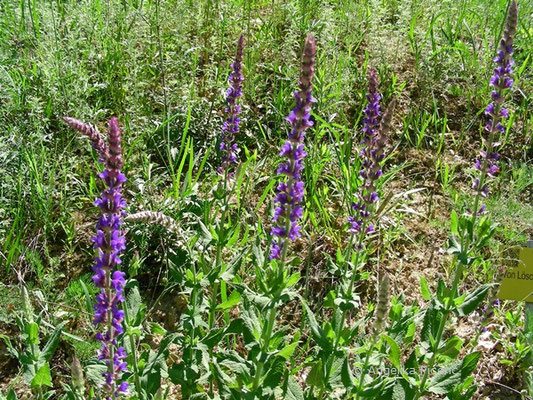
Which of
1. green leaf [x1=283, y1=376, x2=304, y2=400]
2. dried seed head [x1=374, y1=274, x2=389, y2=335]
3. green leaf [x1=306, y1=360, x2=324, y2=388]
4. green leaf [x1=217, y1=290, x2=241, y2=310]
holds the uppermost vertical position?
dried seed head [x1=374, y1=274, x2=389, y2=335]

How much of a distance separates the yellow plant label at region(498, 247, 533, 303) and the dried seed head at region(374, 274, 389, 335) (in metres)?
1.34

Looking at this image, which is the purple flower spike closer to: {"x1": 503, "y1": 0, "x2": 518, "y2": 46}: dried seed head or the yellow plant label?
{"x1": 503, "y1": 0, "x2": 518, "y2": 46}: dried seed head

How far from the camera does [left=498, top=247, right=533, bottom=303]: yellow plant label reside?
348 centimetres

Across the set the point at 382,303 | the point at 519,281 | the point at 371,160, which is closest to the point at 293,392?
the point at 382,303

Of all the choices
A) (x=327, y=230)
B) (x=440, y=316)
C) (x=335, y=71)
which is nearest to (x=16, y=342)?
(x=327, y=230)

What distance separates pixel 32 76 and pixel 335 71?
9.07ft

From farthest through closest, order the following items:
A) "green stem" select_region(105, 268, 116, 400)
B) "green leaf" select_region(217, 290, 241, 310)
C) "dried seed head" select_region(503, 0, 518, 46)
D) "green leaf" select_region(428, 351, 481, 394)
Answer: "green leaf" select_region(217, 290, 241, 310), "green leaf" select_region(428, 351, 481, 394), "dried seed head" select_region(503, 0, 518, 46), "green stem" select_region(105, 268, 116, 400)

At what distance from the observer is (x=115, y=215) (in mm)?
2076

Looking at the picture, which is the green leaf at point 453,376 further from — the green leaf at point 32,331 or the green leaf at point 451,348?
the green leaf at point 32,331

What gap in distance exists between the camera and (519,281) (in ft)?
11.5

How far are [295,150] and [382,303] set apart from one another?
76cm

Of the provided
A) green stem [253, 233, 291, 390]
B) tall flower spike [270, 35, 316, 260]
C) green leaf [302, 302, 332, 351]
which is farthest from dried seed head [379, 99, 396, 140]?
green leaf [302, 302, 332, 351]

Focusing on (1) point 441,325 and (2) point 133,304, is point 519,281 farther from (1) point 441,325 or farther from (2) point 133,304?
(2) point 133,304

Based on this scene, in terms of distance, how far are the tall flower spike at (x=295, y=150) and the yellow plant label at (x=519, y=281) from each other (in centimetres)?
165
